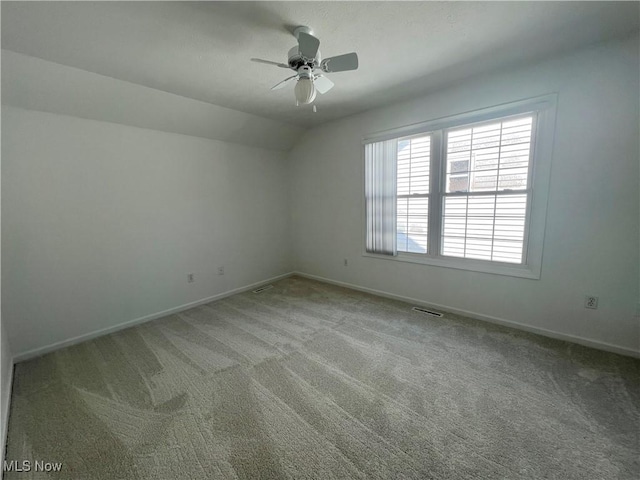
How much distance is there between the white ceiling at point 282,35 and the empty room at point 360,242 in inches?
0.7

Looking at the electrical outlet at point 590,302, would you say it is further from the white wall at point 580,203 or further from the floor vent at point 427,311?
the floor vent at point 427,311

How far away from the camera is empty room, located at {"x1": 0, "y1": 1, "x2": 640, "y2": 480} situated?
147cm

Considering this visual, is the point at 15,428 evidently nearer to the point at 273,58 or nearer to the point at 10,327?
the point at 10,327

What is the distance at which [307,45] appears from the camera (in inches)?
61.3

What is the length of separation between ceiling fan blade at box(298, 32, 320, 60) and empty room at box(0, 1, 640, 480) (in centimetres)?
1

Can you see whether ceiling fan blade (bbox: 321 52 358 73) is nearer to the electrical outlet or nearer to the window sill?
the window sill

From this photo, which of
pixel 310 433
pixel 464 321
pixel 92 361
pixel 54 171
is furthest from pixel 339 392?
pixel 54 171

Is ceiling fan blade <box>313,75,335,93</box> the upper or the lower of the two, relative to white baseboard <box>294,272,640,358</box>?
upper

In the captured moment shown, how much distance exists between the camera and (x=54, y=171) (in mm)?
2369

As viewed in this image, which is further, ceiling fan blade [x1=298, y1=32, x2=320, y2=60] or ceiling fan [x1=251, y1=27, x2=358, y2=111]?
ceiling fan [x1=251, y1=27, x2=358, y2=111]

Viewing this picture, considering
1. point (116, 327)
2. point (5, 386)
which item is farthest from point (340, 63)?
point (116, 327)

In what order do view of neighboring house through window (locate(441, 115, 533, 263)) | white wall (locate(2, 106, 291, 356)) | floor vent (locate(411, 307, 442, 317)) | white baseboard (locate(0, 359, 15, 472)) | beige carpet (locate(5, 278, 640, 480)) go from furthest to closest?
floor vent (locate(411, 307, 442, 317)), view of neighboring house through window (locate(441, 115, 533, 263)), white wall (locate(2, 106, 291, 356)), white baseboard (locate(0, 359, 15, 472)), beige carpet (locate(5, 278, 640, 480))

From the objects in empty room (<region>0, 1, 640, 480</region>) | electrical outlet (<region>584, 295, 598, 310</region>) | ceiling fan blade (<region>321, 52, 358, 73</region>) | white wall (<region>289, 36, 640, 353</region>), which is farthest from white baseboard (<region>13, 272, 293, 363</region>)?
electrical outlet (<region>584, 295, 598, 310</region>)

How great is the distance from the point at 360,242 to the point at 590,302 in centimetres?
243
